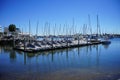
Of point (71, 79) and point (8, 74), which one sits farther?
point (8, 74)

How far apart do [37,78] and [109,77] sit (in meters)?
7.12

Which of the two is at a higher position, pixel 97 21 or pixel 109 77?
pixel 97 21

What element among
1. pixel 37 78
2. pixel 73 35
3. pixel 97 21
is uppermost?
pixel 97 21

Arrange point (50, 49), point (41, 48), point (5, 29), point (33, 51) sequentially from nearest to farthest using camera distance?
point (33, 51)
point (41, 48)
point (50, 49)
point (5, 29)

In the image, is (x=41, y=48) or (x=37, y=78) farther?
(x=41, y=48)

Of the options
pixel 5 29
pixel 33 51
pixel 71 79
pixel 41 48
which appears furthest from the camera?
pixel 5 29

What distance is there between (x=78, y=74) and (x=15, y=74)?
6859 mm

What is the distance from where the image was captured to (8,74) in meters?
17.7

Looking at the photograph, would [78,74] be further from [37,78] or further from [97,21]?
[97,21]

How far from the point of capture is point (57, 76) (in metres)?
16.8

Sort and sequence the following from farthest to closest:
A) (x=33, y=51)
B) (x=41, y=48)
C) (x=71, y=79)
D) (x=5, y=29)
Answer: (x=5, y=29), (x=41, y=48), (x=33, y=51), (x=71, y=79)

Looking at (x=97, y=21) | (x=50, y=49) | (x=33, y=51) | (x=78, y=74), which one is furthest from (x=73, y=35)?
(x=78, y=74)

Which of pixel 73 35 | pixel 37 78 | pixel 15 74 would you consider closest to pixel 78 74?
pixel 37 78

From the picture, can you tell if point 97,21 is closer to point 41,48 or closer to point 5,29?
point 41,48
